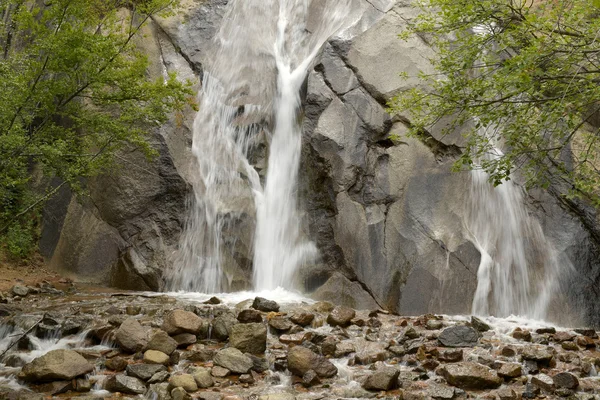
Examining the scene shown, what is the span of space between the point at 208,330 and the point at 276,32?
13124 mm

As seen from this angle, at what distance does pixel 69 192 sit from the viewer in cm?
1739

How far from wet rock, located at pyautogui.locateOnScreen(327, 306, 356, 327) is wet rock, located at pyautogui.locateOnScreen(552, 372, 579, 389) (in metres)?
3.91

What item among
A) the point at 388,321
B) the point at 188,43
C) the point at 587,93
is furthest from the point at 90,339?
the point at 188,43

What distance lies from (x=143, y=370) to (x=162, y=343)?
757 mm

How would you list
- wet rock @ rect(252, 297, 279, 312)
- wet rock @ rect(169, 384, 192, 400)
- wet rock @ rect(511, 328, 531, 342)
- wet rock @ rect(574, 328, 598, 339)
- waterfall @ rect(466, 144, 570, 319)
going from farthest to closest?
waterfall @ rect(466, 144, 570, 319)
wet rock @ rect(252, 297, 279, 312)
wet rock @ rect(574, 328, 598, 339)
wet rock @ rect(511, 328, 531, 342)
wet rock @ rect(169, 384, 192, 400)

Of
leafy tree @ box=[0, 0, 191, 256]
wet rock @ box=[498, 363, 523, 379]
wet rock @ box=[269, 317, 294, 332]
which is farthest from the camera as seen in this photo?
wet rock @ box=[269, 317, 294, 332]

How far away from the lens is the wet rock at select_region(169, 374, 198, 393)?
24.4ft

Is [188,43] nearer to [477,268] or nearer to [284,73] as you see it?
[284,73]

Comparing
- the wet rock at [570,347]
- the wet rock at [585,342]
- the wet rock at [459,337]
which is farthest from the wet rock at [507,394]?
the wet rock at [585,342]

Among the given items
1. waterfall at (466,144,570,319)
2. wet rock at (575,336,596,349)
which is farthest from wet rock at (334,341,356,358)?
waterfall at (466,144,570,319)

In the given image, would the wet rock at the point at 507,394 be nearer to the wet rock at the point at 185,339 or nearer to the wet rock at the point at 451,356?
the wet rock at the point at 451,356

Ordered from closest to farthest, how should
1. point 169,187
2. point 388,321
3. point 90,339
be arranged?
1. point 90,339
2. point 388,321
3. point 169,187

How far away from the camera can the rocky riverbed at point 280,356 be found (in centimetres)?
758

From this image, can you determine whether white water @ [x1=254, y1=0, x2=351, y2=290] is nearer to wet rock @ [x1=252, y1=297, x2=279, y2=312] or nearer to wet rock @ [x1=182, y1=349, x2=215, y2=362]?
wet rock @ [x1=252, y1=297, x2=279, y2=312]
